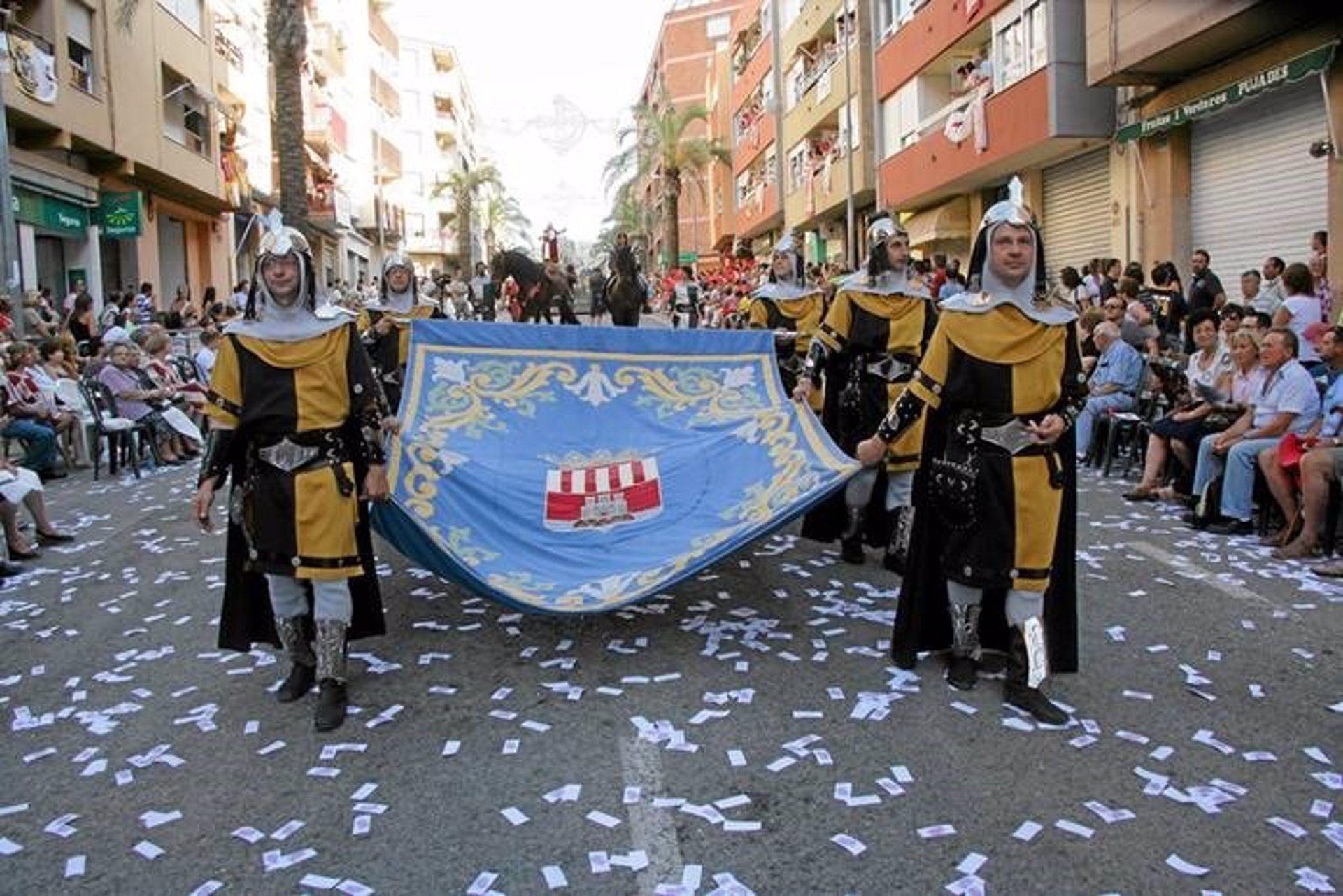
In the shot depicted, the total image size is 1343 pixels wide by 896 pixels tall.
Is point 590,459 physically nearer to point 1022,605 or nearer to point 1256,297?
point 1022,605

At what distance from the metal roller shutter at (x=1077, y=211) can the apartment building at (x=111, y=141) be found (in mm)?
17087

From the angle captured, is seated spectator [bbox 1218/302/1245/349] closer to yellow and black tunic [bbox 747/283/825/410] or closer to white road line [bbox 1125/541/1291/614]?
white road line [bbox 1125/541/1291/614]

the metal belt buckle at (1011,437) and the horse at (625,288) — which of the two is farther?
the horse at (625,288)

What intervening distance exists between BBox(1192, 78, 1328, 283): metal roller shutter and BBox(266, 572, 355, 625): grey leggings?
13.0 m

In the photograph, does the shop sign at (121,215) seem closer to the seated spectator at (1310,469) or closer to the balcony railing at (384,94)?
the seated spectator at (1310,469)

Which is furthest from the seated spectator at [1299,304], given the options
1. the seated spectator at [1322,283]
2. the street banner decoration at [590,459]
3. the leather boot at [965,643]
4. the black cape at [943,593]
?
the leather boot at [965,643]

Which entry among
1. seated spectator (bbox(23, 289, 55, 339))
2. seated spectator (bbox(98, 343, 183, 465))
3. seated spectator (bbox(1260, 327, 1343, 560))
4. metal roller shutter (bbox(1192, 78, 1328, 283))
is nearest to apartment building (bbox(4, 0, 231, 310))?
seated spectator (bbox(23, 289, 55, 339))

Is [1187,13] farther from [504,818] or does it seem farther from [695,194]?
[695,194]

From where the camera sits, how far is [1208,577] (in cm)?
675

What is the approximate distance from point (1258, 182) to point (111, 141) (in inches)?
786

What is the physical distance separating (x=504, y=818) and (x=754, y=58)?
4727 cm

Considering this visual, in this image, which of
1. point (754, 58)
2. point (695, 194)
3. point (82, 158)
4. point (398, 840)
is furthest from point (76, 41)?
point (695, 194)

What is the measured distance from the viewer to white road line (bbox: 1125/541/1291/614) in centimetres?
619

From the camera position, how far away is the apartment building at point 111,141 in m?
19.7
